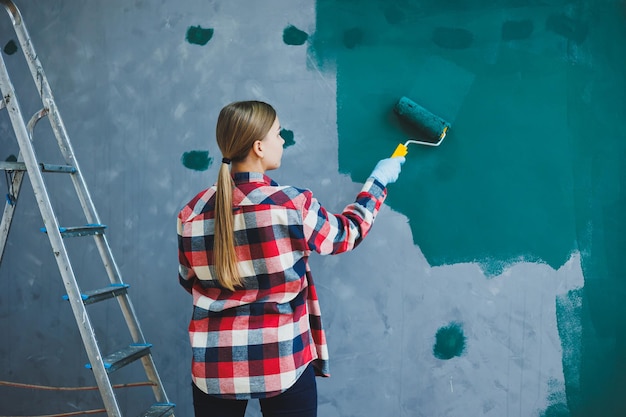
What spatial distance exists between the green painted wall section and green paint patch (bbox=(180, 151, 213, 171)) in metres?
0.64

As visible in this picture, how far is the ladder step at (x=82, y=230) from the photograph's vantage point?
1682 millimetres

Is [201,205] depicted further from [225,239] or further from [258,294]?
[258,294]

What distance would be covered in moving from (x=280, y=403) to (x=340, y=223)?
1.50ft

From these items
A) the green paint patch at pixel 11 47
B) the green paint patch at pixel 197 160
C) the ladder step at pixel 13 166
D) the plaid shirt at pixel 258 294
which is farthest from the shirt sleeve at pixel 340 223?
the green paint patch at pixel 11 47

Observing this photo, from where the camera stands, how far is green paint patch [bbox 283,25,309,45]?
84.4 inches

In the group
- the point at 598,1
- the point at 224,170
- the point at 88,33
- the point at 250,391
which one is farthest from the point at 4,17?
the point at 598,1

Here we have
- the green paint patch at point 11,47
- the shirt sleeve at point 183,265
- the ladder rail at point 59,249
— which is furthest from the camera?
the green paint patch at point 11,47

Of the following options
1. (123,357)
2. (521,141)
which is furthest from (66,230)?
(521,141)

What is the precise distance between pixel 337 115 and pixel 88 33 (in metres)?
1.09

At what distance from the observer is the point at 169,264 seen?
2248 millimetres

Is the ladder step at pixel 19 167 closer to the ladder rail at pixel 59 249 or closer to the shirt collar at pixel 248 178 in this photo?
the ladder rail at pixel 59 249

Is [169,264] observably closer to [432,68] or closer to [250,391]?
[250,391]

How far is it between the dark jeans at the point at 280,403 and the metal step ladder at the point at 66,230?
0.40 meters

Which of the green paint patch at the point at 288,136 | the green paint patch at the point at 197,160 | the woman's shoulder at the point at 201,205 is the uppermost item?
the green paint patch at the point at 288,136
